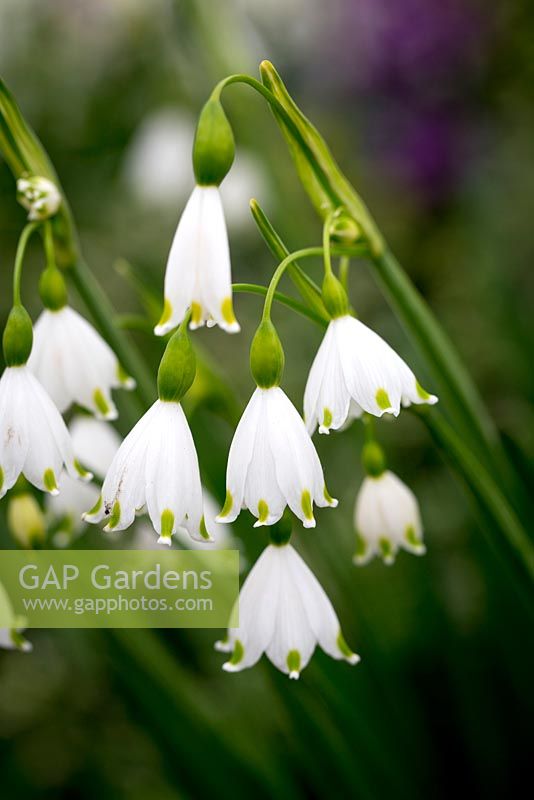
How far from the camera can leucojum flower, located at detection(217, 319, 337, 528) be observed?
681 millimetres

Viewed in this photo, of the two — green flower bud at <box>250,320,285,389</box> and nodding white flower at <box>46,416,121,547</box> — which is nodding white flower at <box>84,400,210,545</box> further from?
nodding white flower at <box>46,416,121,547</box>

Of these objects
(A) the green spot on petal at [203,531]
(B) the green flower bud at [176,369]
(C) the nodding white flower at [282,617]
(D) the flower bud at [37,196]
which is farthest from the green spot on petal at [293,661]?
(D) the flower bud at [37,196]

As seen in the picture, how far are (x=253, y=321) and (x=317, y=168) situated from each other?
4.72 ft

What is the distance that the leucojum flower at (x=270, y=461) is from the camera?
26.8 inches

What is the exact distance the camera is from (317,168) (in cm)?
83

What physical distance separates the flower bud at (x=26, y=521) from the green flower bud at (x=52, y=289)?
7.9 inches

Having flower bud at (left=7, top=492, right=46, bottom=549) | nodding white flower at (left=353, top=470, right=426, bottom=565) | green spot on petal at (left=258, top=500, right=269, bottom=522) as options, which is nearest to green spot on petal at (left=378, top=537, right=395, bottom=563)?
nodding white flower at (left=353, top=470, right=426, bottom=565)

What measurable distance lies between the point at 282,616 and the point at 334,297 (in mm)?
268

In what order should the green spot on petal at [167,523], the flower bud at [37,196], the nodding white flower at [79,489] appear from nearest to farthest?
the green spot on petal at [167,523] < the flower bud at [37,196] < the nodding white flower at [79,489]

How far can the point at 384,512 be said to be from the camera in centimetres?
87

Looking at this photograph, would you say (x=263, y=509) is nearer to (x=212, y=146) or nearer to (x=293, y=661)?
(x=293, y=661)

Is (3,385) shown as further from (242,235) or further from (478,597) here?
(242,235)

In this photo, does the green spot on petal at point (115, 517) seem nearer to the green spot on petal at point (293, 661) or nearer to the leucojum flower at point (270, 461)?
the leucojum flower at point (270, 461)

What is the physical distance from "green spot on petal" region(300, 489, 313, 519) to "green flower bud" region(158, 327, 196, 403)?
0.40 feet
